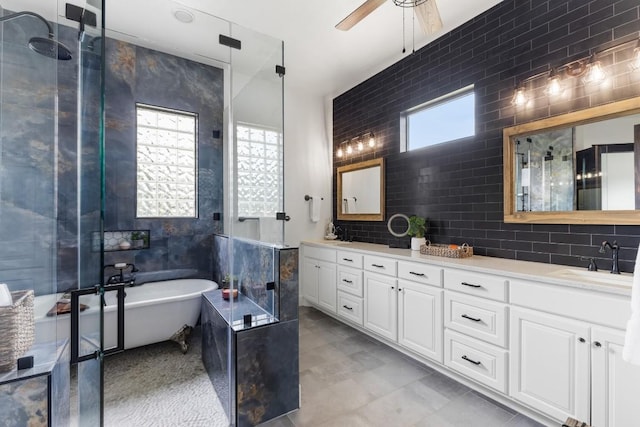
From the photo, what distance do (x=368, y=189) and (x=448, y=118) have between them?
127 cm

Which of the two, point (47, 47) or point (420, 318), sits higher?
point (47, 47)

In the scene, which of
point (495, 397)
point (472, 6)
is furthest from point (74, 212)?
point (472, 6)

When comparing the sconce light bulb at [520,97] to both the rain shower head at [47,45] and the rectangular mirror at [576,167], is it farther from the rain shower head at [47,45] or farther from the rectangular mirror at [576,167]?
the rain shower head at [47,45]

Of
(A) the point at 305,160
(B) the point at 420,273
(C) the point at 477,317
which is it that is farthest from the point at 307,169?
(C) the point at 477,317

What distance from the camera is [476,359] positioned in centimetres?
198

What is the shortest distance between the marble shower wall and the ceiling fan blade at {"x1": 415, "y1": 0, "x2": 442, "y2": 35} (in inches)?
103

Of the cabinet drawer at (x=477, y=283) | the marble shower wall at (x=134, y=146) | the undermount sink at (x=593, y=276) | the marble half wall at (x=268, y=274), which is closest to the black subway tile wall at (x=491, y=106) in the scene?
the undermount sink at (x=593, y=276)

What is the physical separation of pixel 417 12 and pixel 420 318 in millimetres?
2270

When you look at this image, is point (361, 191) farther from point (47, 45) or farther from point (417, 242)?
point (47, 45)

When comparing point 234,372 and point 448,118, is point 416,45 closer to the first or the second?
point 448,118

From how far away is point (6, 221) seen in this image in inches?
59.6

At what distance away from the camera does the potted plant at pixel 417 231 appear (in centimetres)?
283

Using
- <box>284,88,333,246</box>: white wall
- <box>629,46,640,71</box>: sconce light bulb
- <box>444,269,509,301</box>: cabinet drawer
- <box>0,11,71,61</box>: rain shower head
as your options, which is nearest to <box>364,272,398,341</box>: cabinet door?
<box>444,269,509,301</box>: cabinet drawer

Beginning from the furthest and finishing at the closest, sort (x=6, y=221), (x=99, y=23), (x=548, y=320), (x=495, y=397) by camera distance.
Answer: (x=495, y=397)
(x=548, y=320)
(x=6, y=221)
(x=99, y=23)
